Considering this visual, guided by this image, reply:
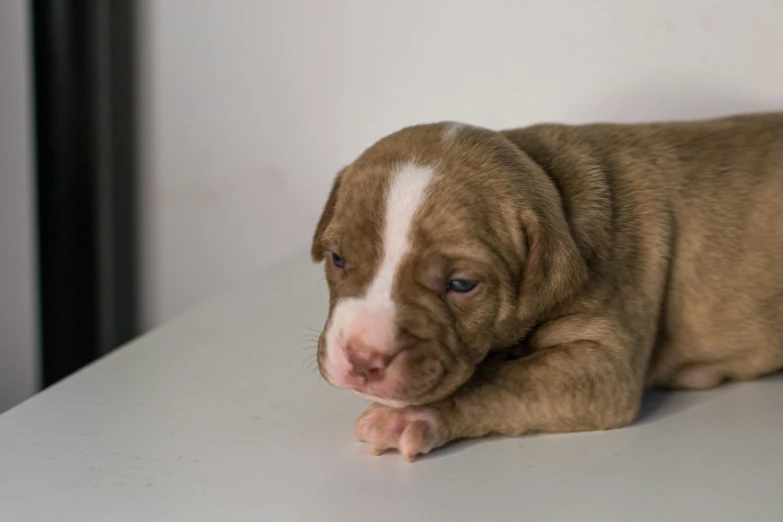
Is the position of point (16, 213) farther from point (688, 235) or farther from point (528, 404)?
point (688, 235)

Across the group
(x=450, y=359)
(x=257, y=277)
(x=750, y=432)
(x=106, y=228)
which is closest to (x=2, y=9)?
(x=106, y=228)

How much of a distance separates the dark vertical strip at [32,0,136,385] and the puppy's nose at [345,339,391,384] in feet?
7.96

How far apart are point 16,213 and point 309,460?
91.0 inches

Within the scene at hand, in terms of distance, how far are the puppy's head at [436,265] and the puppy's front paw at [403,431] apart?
0.04 meters

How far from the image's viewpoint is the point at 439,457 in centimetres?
200

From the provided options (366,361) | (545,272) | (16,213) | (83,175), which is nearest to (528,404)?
(545,272)

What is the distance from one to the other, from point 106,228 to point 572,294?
270cm

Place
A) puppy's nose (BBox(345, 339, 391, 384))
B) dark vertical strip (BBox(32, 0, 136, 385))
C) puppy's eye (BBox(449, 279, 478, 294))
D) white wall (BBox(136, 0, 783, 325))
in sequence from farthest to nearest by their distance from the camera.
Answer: dark vertical strip (BBox(32, 0, 136, 385)), white wall (BBox(136, 0, 783, 325)), puppy's eye (BBox(449, 279, 478, 294)), puppy's nose (BBox(345, 339, 391, 384))

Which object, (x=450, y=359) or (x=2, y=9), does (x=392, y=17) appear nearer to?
(x=2, y=9)

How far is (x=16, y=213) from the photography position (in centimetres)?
376

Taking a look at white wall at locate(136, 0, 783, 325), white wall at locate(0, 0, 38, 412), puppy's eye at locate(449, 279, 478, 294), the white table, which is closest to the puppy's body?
the white table

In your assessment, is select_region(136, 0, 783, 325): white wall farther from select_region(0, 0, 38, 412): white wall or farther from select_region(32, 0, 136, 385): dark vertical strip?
select_region(0, 0, 38, 412): white wall

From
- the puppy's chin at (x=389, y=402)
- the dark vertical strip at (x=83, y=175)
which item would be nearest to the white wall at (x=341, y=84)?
the dark vertical strip at (x=83, y=175)

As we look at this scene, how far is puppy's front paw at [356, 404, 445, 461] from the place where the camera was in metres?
1.98
